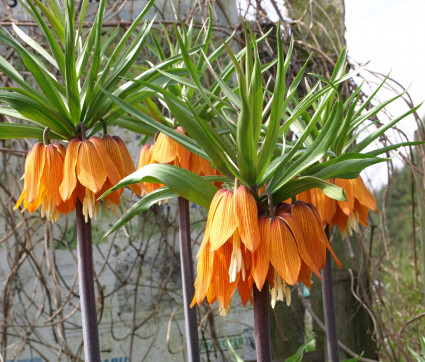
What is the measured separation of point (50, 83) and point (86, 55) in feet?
0.43

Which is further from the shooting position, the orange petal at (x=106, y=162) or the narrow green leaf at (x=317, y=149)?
the orange petal at (x=106, y=162)

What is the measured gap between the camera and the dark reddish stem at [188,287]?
1096mm

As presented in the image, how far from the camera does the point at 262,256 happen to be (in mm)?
690

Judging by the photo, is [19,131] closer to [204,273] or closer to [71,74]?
[71,74]

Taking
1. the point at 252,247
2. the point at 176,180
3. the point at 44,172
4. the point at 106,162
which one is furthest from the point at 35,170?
the point at 252,247

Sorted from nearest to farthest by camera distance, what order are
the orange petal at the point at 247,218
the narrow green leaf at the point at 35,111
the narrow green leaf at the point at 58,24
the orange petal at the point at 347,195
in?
the orange petal at the point at 247,218
the narrow green leaf at the point at 35,111
the narrow green leaf at the point at 58,24
the orange petal at the point at 347,195

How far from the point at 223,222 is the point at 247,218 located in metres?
0.03

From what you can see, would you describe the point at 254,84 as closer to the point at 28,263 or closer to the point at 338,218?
the point at 338,218

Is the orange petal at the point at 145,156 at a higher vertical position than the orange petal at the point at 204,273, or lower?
higher

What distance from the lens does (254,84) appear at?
2.32ft

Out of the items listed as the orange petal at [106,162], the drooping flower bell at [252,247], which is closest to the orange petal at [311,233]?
the drooping flower bell at [252,247]

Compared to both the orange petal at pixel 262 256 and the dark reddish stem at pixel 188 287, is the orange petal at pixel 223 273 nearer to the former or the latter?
the orange petal at pixel 262 256

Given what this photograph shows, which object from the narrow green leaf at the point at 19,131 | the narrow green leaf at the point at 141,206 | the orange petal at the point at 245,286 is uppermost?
the narrow green leaf at the point at 19,131

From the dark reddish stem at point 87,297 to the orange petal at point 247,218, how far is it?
0.33m
